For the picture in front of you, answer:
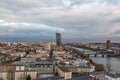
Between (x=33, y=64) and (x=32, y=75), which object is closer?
(x=32, y=75)

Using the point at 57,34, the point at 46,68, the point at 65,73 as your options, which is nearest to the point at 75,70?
the point at 46,68

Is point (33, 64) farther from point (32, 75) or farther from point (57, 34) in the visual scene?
point (57, 34)

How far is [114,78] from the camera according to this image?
974cm

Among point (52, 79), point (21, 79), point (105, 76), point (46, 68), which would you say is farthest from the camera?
point (46, 68)

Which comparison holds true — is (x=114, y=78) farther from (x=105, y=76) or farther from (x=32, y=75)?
(x=32, y=75)

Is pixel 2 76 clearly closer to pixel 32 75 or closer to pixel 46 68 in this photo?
pixel 32 75

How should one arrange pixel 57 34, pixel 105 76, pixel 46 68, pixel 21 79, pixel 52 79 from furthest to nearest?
pixel 57 34 → pixel 46 68 → pixel 21 79 → pixel 105 76 → pixel 52 79

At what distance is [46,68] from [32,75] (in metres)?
3.24

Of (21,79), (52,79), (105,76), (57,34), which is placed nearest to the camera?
(52,79)

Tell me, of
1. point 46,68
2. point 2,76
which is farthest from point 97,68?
point 2,76

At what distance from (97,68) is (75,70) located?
132 cm

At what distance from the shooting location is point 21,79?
11.8 metres

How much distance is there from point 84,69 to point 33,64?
10.0 ft

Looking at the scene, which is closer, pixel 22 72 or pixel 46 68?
pixel 22 72
